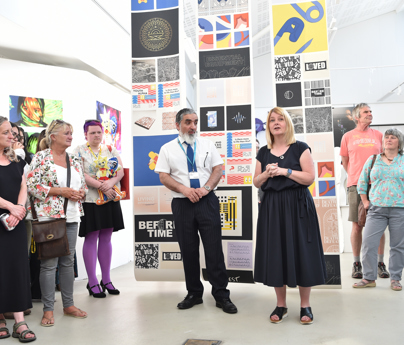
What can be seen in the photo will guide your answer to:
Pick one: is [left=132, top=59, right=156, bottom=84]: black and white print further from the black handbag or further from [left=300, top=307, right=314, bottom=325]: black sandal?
[left=300, top=307, right=314, bottom=325]: black sandal

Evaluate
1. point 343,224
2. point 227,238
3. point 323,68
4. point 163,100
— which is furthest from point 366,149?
point 343,224

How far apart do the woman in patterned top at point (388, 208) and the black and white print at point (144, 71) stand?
241 cm

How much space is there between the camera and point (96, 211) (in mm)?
3846

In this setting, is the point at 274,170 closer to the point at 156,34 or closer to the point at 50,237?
the point at 50,237

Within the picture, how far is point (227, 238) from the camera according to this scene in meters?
3.93

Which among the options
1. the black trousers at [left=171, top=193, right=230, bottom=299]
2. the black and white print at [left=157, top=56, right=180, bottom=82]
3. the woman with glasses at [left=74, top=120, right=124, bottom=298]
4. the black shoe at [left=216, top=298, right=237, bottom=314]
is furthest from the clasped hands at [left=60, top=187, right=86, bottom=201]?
the black and white print at [left=157, top=56, right=180, bottom=82]

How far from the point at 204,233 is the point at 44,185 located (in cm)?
134

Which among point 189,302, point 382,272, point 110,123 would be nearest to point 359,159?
point 382,272

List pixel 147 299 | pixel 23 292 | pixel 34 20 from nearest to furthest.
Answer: pixel 23 292, pixel 147 299, pixel 34 20

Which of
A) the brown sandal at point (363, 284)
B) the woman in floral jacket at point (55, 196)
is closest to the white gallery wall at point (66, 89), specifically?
the woman in floral jacket at point (55, 196)

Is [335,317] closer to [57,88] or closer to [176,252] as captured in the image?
[176,252]

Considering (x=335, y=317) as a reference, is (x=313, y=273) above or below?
above

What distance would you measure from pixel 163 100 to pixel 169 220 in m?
1.24

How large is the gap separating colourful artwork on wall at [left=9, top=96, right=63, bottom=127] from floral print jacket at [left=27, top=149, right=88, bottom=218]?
187 centimetres
